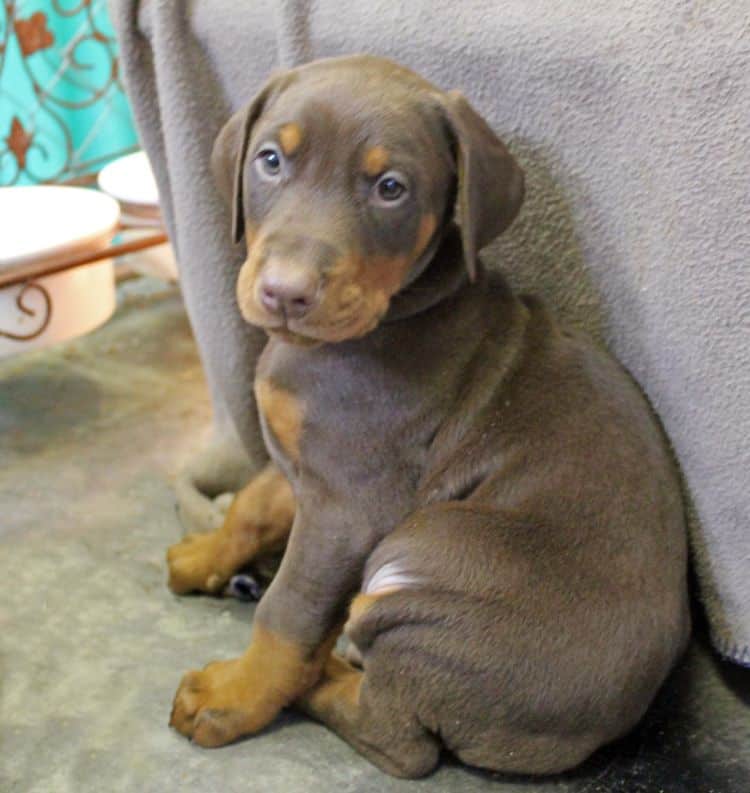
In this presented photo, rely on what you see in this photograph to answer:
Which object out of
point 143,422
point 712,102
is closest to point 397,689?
point 712,102

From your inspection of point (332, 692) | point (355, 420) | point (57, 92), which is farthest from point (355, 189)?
point (57, 92)

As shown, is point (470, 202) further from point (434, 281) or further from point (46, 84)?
point (46, 84)

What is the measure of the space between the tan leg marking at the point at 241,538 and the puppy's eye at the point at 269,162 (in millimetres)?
754

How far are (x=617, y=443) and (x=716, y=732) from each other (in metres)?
0.65

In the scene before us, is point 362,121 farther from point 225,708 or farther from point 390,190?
point 225,708

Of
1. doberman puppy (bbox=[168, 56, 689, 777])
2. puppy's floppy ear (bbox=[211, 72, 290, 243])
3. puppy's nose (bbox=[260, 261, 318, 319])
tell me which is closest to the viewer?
puppy's nose (bbox=[260, 261, 318, 319])

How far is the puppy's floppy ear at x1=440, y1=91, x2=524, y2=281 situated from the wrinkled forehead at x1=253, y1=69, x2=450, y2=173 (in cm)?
4

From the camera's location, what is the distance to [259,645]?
207 cm

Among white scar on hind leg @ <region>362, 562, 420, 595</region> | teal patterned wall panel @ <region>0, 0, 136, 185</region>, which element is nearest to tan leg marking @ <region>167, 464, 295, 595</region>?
white scar on hind leg @ <region>362, 562, 420, 595</region>

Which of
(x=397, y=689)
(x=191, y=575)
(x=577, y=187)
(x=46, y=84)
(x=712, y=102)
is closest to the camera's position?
(x=712, y=102)

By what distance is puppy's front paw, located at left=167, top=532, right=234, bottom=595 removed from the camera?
2.47 m

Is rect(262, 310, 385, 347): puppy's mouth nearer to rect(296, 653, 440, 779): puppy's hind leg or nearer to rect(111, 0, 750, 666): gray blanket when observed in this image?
rect(111, 0, 750, 666): gray blanket

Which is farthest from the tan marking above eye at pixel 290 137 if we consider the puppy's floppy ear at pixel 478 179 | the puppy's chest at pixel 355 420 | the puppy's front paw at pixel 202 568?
the puppy's front paw at pixel 202 568

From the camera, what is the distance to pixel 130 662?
2311 mm
